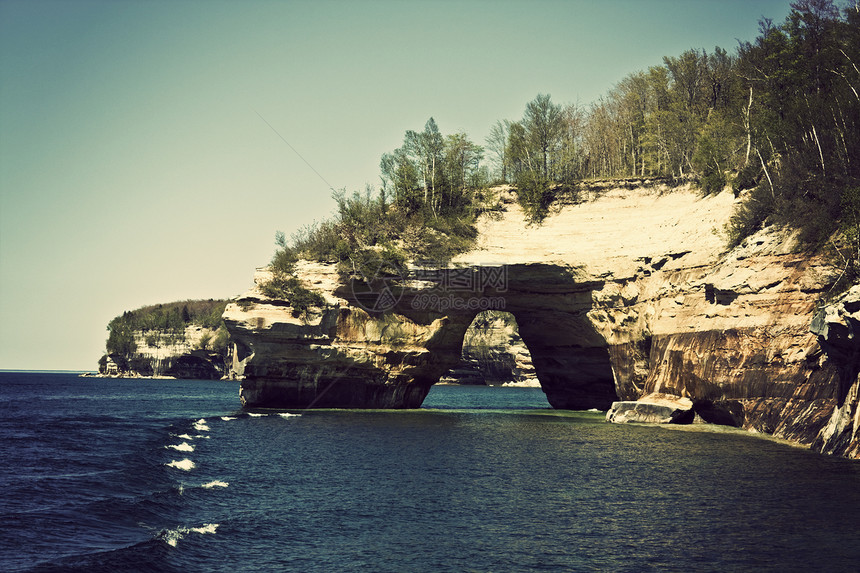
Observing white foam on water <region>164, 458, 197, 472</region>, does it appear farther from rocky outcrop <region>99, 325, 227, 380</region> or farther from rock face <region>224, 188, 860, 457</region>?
rocky outcrop <region>99, 325, 227, 380</region>

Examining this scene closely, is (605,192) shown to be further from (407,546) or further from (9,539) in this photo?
(9,539)

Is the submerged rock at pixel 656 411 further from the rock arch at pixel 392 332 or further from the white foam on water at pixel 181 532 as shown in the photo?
the white foam on water at pixel 181 532

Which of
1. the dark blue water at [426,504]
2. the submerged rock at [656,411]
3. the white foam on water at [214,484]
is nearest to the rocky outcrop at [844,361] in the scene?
the dark blue water at [426,504]

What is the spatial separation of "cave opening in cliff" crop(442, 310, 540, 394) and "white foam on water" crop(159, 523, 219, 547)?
327ft

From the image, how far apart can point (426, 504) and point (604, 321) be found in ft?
101

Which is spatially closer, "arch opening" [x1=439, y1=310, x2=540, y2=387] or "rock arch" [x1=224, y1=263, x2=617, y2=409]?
"rock arch" [x1=224, y1=263, x2=617, y2=409]

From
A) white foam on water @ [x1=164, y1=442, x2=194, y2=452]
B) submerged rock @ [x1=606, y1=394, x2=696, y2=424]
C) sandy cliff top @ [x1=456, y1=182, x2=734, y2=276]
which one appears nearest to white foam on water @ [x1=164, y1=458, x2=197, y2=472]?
white foam on water @ [x1=164, y1=442, x2=194, y2=452]

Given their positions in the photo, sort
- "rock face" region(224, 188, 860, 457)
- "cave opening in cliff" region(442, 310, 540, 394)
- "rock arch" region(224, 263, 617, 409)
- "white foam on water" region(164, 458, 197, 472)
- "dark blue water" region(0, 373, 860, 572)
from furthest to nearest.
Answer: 1. "cave opening in cliff" region(442, 310, 540, 394)
2. "rock arch" region(224, 263, 617, 409)
3. "rock face" region(224, 188, 860, 457)
4. "white foam on water" region(164, 458, 197, 472)
5. "dark blue water" region(0, 373, 860, 572)

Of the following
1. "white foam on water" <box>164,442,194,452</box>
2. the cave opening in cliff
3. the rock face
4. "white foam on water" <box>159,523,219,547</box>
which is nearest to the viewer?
"white foam on water" <box>159,523,219,547</box>

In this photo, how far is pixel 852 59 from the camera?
108ft

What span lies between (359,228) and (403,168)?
717 centimetres

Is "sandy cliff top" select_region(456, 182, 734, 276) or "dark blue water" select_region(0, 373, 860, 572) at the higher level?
"sandy cliff top" select_region(456, 182, 734, 276)

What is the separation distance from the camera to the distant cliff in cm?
14900

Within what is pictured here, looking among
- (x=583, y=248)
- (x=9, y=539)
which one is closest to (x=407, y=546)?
(x=9, y=539)
